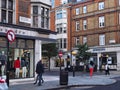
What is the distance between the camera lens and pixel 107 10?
2219 inches

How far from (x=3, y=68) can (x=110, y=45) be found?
33733 mm

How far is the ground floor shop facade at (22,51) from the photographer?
23.9 meters

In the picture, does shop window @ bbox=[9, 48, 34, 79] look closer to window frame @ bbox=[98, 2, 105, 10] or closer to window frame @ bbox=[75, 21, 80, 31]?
window frame @ bbox=[98, 2, 105, 10]

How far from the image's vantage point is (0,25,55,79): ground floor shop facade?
78.4 feet

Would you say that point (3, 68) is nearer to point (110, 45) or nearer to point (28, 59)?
point (28, 59)

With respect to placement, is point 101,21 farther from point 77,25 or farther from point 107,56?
point 77,25

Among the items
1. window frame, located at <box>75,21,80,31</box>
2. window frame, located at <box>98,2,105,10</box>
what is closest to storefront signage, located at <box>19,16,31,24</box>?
window frame, located at <box>98,2,105,10</box>

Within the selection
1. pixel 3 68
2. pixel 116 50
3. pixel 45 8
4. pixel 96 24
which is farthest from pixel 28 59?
pixel 96 24

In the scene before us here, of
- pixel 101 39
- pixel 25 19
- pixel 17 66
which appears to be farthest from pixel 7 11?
pixel 101 39

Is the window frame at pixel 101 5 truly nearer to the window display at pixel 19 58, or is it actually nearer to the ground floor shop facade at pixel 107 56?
the ground floor shop facade at pixel 107 56

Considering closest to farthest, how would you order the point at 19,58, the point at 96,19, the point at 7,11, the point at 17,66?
1. the point at 7,11
2. the point at 17,66
3. the point at 19,58
4. the point at 96,19

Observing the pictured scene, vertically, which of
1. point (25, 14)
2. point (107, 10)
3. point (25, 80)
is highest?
point (107, 10)

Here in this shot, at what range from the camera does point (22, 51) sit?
26.0 meters

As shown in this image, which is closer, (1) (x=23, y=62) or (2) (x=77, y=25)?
(1) (x=23, y=62)
